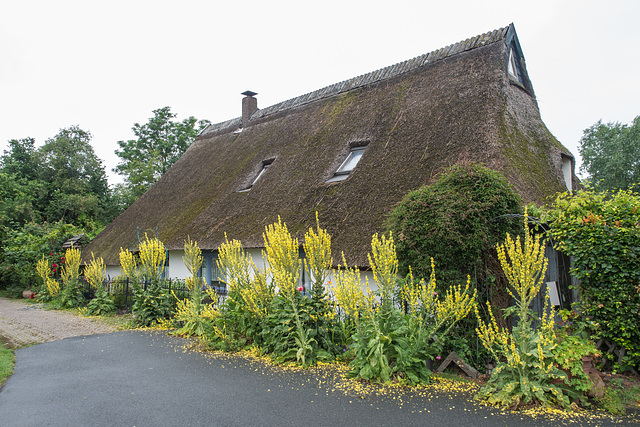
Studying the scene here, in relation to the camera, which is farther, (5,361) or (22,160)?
(22,160)

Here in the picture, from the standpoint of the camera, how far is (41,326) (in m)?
10.0

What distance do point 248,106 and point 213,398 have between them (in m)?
13.6

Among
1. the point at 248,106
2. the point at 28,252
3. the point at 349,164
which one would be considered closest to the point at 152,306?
the point at 349,164

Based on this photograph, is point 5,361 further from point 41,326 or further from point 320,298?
point 320,298

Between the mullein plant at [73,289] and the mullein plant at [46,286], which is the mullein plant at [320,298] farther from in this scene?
the mullein plant at [46,286]

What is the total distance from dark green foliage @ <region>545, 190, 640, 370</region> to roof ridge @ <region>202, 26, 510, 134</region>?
603 cm

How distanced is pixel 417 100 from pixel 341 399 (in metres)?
7.47

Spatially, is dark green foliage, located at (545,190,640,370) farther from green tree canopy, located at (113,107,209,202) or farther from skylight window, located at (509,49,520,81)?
green tree canopy, located at (113,107,209,202)

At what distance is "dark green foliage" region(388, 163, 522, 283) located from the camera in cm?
530

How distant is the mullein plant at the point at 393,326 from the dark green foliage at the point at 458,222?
44cm

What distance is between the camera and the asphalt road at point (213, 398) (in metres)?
4.08

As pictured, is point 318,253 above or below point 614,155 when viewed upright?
below

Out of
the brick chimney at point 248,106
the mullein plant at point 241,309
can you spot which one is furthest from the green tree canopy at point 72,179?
the mullein plant at point 241,309

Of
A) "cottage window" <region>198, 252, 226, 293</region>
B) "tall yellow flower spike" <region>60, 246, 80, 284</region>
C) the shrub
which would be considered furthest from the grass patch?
the shrub
